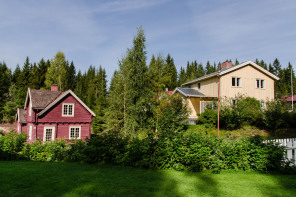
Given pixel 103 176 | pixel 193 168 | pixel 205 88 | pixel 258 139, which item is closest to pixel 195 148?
pixel 193 168

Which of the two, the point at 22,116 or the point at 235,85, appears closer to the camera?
the point at 235,85

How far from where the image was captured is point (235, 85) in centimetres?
2508

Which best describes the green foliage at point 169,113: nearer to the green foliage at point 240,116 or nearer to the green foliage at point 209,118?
the green foliage at point 209,118

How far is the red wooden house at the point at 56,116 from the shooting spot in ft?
70.2

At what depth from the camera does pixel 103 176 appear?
18.8 feet

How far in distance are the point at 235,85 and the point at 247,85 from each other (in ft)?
6.16

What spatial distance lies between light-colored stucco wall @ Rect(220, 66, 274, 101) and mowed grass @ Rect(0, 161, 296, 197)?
19841mm

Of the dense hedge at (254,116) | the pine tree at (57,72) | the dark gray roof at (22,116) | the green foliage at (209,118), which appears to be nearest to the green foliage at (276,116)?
the dense hedge at (254,116)

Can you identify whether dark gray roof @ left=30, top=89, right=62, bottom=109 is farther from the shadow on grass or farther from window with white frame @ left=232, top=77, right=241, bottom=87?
window with white frame @ left=232, top=77, right=241, bottom=87

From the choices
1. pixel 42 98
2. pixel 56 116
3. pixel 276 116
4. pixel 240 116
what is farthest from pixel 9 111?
pixel 276 116

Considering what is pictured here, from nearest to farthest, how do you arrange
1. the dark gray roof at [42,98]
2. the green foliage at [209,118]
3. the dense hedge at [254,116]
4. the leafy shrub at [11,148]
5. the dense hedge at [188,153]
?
the dense hedge at [188,153]
the leafy shrub at [11,148]
the dense hedge at [254,116]
the green foliage at [209,118]
the dark gray roof at [42,98]

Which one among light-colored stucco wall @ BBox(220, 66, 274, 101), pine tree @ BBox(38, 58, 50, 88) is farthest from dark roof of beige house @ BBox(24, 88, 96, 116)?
pine tree @ BBox(38, 58, 50, 88)

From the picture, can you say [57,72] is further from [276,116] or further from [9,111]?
[276,116]

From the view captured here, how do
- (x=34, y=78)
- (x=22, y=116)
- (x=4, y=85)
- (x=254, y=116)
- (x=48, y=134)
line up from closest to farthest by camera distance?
(x=254, y=116), (x=48, y=134), (x=22, y=116), (x=4, y=85), (x=34, y=78)
